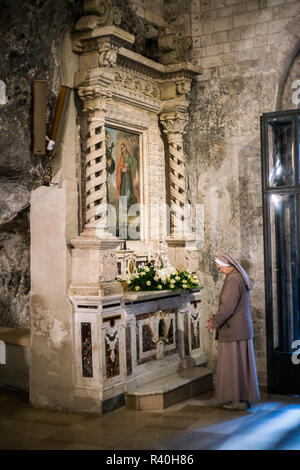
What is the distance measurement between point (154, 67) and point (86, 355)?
3709 millimetres

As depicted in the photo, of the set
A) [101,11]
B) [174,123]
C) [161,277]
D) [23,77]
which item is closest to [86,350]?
[161,277]

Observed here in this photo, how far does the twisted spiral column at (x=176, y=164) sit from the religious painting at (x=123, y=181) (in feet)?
1.62

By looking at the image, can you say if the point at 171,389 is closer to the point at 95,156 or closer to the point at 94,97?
the point at 95,156

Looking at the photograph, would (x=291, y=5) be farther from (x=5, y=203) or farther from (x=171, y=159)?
(x=5, y=203)

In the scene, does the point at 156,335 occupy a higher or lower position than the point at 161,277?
lower

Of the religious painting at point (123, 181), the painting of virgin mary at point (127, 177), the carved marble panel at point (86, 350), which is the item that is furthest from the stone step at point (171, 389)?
the painting of virgin mary at point (127, 177)

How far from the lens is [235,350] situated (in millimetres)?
6383

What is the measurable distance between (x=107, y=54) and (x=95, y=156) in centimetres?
112

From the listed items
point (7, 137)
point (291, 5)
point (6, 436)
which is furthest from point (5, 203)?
point (291, 5)

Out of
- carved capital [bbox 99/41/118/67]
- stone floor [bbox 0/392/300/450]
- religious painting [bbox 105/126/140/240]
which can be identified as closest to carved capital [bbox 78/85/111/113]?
carved capital [bbox 99/41/118/67]

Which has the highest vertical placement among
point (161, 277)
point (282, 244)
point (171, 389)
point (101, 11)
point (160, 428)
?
point (101, 11)

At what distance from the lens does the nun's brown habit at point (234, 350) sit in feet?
20.9

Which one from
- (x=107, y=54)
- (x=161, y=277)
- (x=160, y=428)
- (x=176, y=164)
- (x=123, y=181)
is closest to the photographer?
(x=160, y=428)

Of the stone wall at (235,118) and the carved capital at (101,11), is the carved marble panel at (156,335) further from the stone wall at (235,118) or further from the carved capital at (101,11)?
the carved capital at (101,11)
